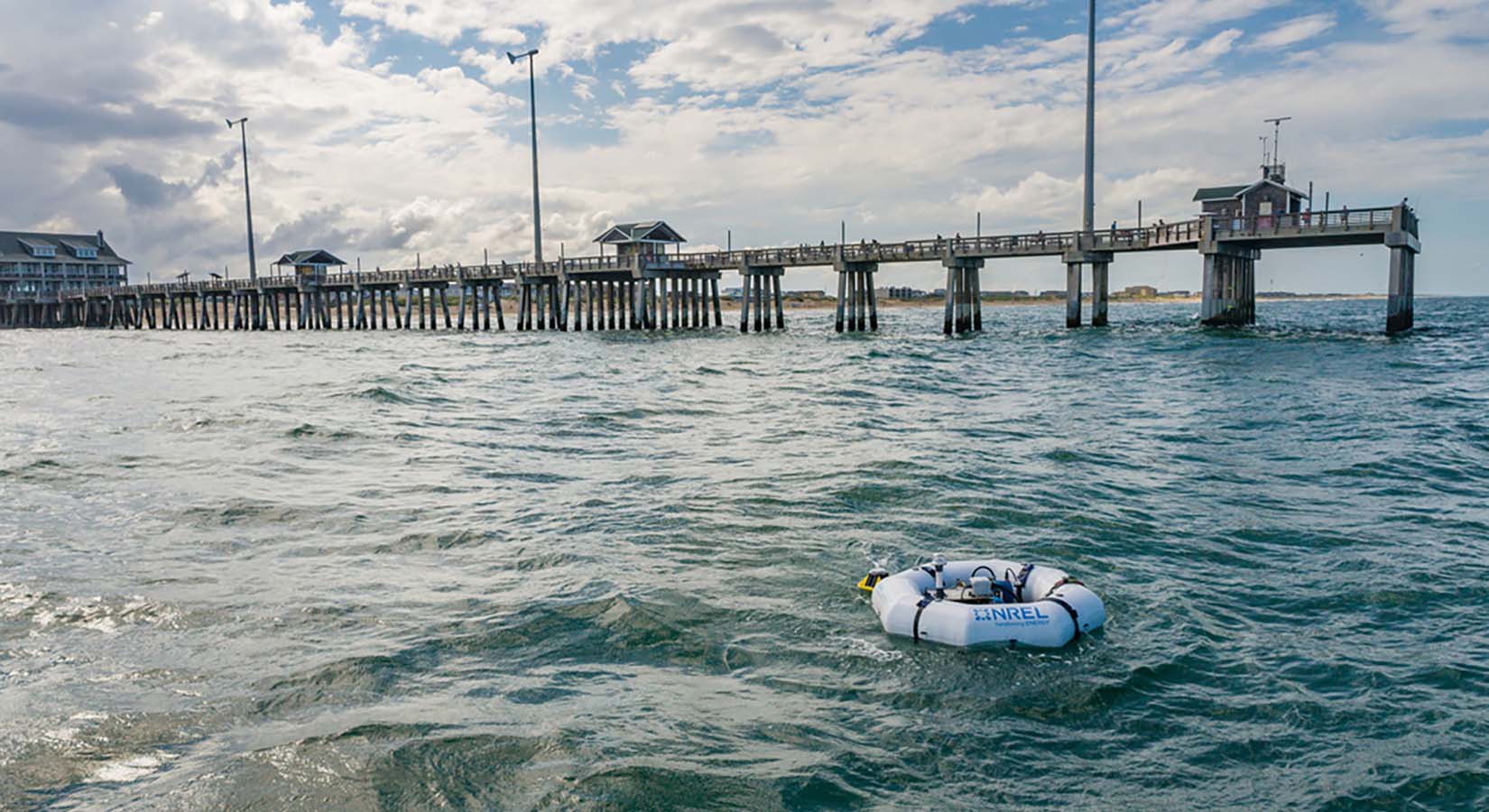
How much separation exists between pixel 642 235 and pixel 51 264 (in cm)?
10127

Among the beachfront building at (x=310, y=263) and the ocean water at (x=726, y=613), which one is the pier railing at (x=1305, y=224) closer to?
the ocean water at (x=726, y=613)

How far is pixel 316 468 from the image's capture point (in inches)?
738

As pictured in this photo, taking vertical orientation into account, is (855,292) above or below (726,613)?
above

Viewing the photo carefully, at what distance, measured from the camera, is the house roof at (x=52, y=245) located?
122m

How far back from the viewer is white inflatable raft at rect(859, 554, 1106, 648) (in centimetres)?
942

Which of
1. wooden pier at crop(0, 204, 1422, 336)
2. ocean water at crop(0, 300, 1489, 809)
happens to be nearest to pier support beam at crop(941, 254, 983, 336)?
wooden pier at crop(0, 204, 1422, 336)

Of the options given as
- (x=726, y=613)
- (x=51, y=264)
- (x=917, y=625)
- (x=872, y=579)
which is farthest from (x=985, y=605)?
(x=51, y=264)

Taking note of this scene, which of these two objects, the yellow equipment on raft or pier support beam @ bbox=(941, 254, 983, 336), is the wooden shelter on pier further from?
the yellow equipment on raft

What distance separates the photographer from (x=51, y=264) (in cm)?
12594

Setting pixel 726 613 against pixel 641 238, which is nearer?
pixel 726 613

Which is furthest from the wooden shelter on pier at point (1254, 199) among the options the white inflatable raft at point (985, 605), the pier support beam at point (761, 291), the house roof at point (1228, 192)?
the white inflatable raft at point (985, 605)

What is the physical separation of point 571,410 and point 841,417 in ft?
24.6

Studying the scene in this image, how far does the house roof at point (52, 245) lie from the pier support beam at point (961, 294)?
122m

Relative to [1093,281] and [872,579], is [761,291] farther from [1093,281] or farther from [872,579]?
[872,579]
